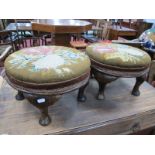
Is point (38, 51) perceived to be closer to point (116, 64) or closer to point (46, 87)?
point (46, 87)

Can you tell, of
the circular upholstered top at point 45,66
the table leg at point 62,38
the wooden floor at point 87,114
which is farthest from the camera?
the table leg at point 62,38

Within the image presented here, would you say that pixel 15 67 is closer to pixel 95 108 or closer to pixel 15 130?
pixel 15 130

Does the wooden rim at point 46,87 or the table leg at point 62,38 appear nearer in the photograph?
the wooden rim at point 46,87

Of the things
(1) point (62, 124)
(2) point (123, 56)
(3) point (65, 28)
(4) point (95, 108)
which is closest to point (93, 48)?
(2) point (123, 56)

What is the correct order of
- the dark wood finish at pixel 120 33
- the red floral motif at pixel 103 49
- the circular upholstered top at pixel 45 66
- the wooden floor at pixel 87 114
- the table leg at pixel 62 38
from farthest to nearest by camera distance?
the dark wood finish at pixel 120 33
the table leg at pixel 62 38
the red floral motif at pixel 103 49
the wooden floor at pixel 87 114
the circular upholstered top at pixel 45 66

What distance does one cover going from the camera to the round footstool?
23.8 inches

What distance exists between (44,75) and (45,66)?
59 millimetres

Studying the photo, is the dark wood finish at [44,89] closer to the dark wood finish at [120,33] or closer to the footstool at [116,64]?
the footstool at [116,64]

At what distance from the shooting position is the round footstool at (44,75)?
605 mm

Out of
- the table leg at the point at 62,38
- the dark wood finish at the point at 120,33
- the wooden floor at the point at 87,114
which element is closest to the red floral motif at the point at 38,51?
the wooden floor at the point at 87,114

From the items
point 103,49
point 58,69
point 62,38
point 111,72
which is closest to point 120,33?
point 62,38

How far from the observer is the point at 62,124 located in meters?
0.79

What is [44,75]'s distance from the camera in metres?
0.60

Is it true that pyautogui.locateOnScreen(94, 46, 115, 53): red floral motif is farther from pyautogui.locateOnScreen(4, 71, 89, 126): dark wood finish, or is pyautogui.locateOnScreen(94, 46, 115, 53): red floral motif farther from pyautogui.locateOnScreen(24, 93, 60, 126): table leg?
pyautogui.locateOnScreen(24, 93, 60, 126): table leg
